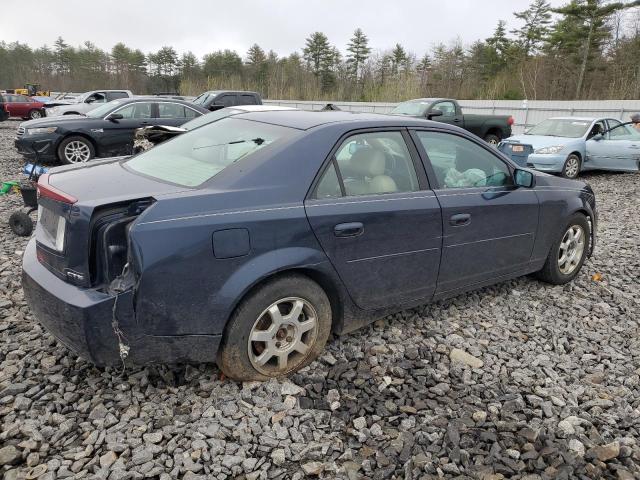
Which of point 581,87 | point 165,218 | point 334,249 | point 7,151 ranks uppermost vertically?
point 581,87

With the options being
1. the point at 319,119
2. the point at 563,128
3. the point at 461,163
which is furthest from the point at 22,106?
the point at 461,163

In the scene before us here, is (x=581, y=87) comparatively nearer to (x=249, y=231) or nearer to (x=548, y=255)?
(x=548, y=255)

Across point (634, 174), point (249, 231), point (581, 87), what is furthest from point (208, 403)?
point (581, 87)

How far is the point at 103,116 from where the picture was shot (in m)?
10.6

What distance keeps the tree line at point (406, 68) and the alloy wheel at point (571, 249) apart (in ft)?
93.8

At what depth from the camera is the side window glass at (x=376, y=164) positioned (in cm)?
308

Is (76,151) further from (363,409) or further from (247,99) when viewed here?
(363,409)

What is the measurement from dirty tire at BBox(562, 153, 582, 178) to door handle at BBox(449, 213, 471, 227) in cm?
873

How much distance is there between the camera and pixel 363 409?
9.07ft

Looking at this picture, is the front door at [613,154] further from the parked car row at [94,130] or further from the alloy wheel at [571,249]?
the parked car row at [94,130]

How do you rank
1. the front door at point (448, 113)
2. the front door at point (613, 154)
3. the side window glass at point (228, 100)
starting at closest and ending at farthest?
the front door at point (613, 154), the front door at point (448, 113), the side window glass at point (228, 100)

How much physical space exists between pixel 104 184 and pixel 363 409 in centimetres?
194

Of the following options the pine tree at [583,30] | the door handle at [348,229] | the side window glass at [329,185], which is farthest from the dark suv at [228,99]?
the pine tree at [583,30]

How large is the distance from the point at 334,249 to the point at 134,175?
130 cm
